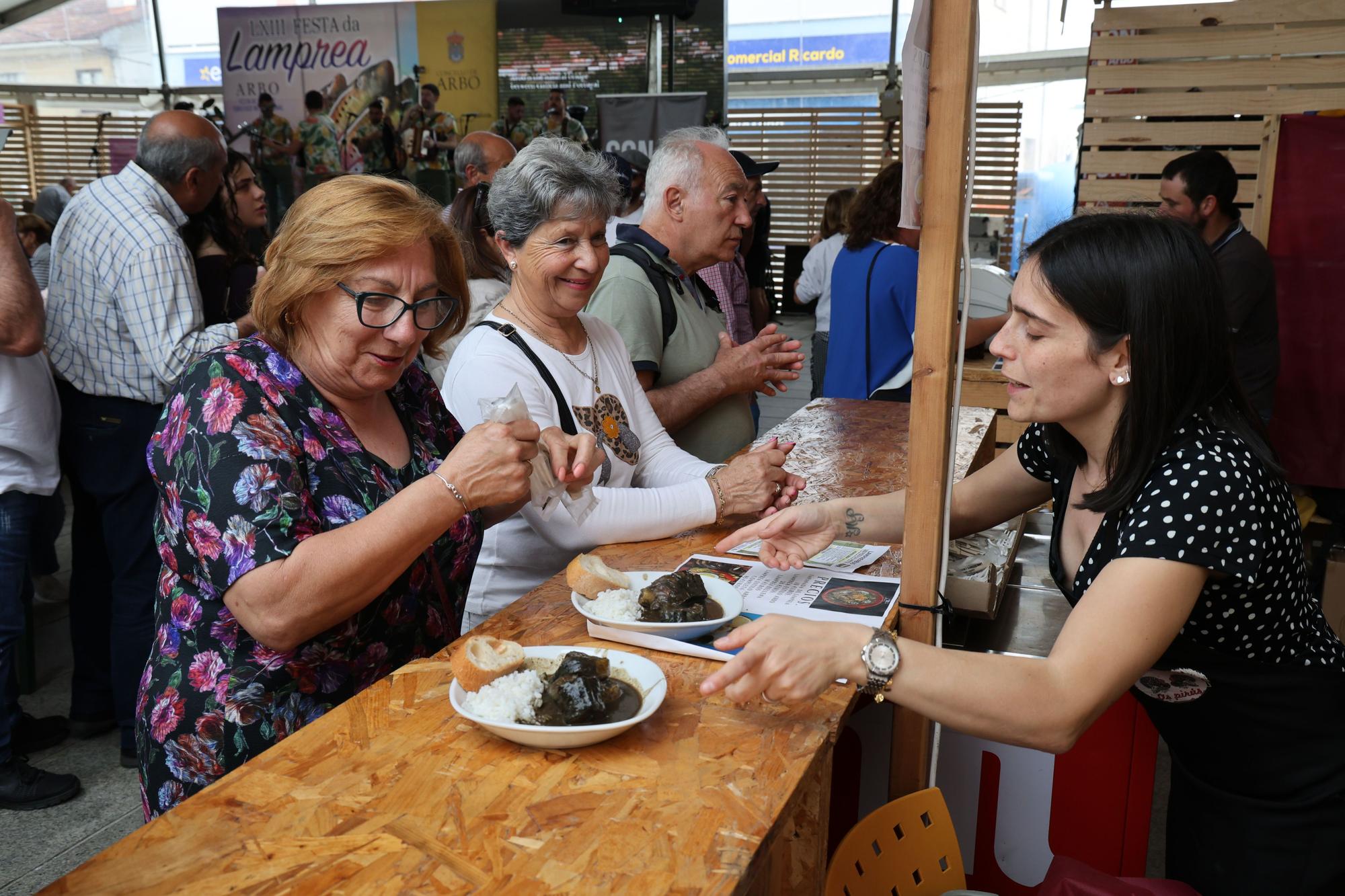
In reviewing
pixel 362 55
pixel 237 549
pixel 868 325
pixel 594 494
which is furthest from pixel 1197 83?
pixel 362 55

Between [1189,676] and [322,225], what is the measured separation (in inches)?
65.2

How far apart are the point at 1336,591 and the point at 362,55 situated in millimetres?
9525

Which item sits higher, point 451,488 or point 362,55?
point 362,55

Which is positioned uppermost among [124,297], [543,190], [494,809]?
[543,190]

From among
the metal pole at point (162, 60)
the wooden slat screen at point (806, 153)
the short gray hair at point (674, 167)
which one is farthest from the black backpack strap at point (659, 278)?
the metal pole at point (162, 60)

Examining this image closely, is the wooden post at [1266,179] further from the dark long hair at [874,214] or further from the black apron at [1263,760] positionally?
the black apron at [1263,760]

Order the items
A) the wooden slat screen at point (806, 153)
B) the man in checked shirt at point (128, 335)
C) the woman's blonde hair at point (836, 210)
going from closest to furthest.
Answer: the man in checked shirt at point (128, 335), the woman's blonde hair at point (836, 210), the wooden slat screen at point (806, 153)

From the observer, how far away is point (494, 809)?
1191mm

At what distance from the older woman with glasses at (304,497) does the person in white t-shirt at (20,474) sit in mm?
1735

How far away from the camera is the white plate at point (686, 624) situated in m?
1.63

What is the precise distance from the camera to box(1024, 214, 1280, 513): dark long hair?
5.23 feet

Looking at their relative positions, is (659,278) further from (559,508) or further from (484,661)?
(484,661)

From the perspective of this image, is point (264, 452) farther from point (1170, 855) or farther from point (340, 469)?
point (1170, 855)

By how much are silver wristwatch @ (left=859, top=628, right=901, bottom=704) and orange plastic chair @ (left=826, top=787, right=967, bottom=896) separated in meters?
0.28
